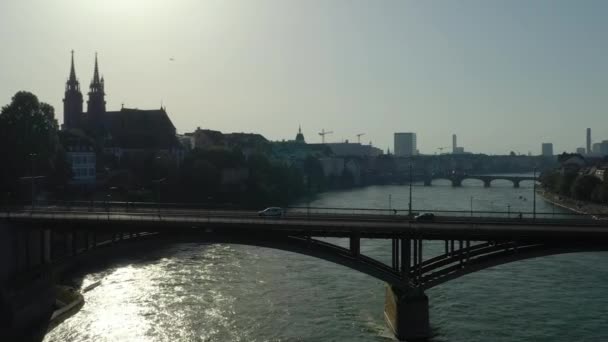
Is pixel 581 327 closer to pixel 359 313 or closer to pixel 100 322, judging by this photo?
pixel 359 313

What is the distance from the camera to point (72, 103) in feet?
401

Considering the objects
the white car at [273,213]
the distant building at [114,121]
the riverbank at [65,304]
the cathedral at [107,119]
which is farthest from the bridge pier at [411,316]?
the cathedral at [107,119]

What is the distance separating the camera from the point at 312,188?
490ft

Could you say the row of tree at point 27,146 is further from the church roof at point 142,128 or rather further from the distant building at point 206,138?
the distant building at point 206,138

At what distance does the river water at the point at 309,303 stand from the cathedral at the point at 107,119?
210ft

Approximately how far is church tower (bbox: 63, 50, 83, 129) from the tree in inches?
1875

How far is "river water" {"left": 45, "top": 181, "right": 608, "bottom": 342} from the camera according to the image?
3459 centimetres

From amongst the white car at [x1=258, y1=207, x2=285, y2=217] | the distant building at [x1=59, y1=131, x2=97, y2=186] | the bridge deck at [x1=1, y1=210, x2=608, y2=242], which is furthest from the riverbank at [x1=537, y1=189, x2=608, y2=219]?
the distant building at [x1=59, y1=131, x2=97, y2=186]

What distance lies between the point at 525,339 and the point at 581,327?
169 inches

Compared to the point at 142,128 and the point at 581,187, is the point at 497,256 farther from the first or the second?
the point at 142,128

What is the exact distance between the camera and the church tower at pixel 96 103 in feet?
402

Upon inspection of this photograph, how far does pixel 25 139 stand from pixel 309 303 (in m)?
45.0

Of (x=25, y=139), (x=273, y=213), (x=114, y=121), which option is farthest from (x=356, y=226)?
(x=114, y=121)

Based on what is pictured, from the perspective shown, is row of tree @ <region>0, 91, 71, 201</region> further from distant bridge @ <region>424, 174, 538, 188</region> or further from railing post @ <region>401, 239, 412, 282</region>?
distant bridge @ <region>424, 174, 538, 188</region>
